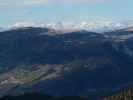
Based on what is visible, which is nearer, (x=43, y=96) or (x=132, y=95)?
(x=132, y=95)

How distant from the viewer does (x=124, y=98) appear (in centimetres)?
11094

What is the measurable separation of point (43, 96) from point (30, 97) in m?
5.67

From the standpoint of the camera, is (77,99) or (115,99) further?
(77,99)

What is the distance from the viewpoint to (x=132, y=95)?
11038 centimetres

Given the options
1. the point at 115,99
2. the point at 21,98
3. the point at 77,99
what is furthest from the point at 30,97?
the point at 115,99

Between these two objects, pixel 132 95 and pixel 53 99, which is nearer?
pixel 132 95

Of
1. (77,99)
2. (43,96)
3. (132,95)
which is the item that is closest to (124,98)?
(132,95)

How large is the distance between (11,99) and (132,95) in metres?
45.7

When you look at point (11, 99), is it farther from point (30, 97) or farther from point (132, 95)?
point (132, 95)

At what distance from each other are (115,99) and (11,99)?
39.4 meters

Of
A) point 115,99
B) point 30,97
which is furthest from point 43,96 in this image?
point 115,99

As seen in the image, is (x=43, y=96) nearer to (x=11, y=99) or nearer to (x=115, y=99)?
(x=11, y=99)

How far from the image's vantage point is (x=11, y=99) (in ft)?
476

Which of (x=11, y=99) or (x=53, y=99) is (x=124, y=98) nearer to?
(x=53, y=99)
